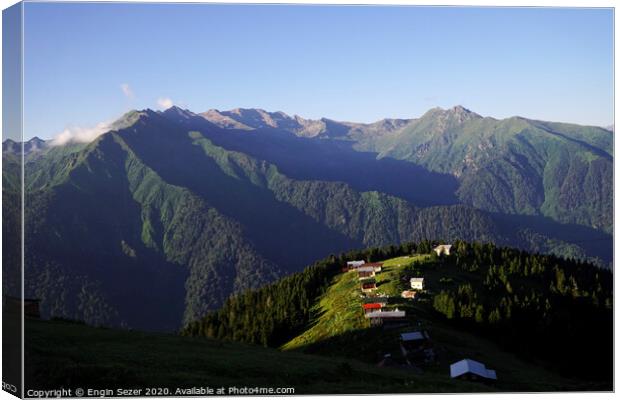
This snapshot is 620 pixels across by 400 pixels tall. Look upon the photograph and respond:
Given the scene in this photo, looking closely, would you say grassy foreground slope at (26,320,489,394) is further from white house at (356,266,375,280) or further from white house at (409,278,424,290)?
white house at (356,266,375,280)

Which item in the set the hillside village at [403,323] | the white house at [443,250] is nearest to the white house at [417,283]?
the hillside village at [403,323]

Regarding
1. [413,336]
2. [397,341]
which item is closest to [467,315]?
[413,336]

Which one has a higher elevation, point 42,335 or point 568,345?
point 42,335

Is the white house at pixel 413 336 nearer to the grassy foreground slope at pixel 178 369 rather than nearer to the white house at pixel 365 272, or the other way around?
the grassy foreground slope at pixel 178 369

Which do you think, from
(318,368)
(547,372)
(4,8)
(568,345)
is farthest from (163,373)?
(568,345)

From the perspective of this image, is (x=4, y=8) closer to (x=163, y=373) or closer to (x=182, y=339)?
(x=163, y=373)

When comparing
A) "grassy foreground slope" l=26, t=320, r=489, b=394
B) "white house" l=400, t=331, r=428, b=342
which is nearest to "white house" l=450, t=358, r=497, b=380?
"grassy foreground slope" l=26, t=320, r=489, b=394
